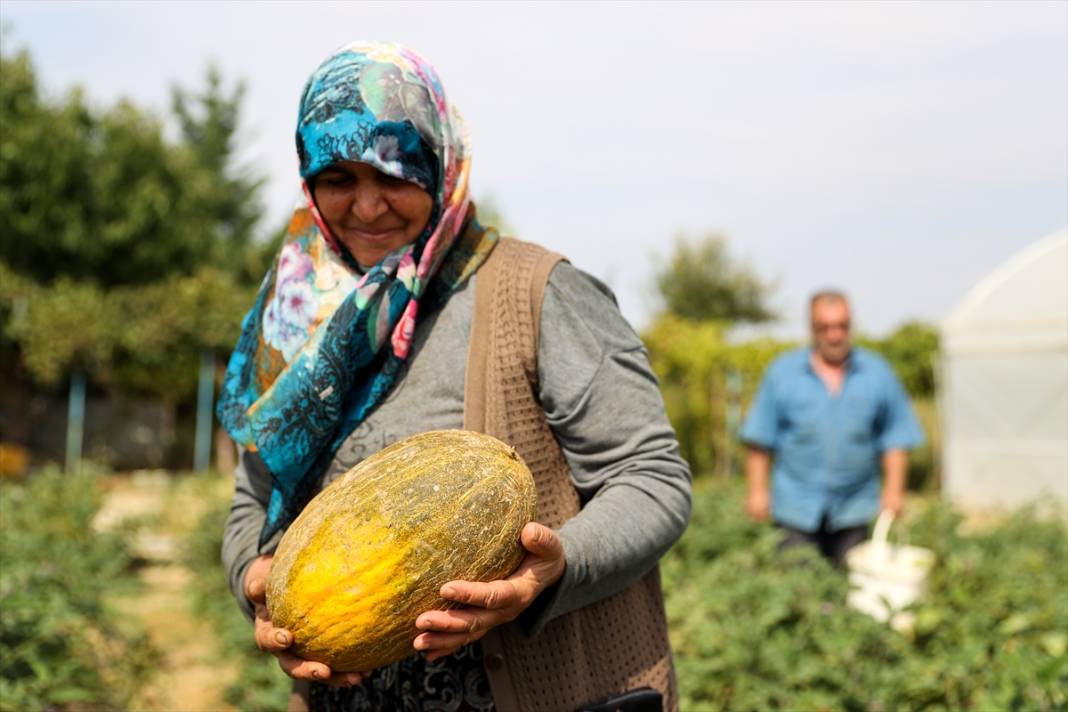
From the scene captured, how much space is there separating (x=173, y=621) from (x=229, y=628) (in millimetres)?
2347

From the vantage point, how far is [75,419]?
18672 mm

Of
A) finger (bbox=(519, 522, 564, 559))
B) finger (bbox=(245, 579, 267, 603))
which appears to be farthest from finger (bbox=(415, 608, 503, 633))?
finger (bbox=(245, 579, 267, 603))

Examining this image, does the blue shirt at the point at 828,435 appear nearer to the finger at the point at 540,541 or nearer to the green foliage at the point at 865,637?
the green foliage at the point at 865,637

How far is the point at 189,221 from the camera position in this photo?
2502 centimetres

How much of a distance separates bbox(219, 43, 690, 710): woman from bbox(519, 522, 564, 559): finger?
2.7 inches

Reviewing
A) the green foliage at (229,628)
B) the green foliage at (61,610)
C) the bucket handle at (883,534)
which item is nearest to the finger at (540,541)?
the green foliage at (229,628)

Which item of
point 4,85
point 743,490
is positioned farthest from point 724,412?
point 4,85

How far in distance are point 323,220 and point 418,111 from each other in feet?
0.94

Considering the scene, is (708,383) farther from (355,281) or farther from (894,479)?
(355,281)

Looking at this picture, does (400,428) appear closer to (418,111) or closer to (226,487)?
(418,111)

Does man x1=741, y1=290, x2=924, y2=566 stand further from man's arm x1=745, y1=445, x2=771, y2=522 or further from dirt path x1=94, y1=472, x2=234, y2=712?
dirt path x1=94, y1=472, x2=234, y2=712

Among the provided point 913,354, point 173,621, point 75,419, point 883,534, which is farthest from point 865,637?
point 75,419

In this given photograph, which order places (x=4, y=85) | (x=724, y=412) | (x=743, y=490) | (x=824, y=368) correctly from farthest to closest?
(x=4, y=85), (x=724, y=412), (x=743, y=490), (x=824, y=368)

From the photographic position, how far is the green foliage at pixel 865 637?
3684 millimetres
